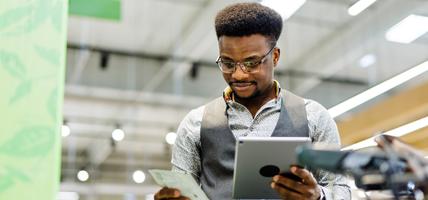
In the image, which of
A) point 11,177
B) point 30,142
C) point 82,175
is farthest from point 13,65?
point 82,175

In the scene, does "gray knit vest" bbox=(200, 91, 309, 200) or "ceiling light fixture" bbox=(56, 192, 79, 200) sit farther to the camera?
"ceiling light fixture" bbox=(56, 192, 79, 200)

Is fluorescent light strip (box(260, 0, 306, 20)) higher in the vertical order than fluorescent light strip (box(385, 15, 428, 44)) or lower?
lower

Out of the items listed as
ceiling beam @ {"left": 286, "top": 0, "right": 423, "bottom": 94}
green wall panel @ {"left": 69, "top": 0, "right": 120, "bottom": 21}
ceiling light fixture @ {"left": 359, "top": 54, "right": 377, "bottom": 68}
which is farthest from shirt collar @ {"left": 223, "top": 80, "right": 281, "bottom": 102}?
ceiling light fixture @ {"left": 359, "top": 54, "right": 377, "bottom": 68}

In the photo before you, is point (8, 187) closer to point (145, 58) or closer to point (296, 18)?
point (296, 18)

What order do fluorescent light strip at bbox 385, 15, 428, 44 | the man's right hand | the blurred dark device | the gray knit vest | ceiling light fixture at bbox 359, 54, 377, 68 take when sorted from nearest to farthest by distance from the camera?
the blurred dark device
the man's right hand
the gray knit vest
fluorescent light strip at bbox 385, 15, 428, 44
ceiling light fixture at bbox 359, 54, 377, 68

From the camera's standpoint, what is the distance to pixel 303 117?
1.88m

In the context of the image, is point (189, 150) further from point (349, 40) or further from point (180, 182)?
point (349, 40)

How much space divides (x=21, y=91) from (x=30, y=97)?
1.7 inches

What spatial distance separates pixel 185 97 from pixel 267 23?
26.3 ft

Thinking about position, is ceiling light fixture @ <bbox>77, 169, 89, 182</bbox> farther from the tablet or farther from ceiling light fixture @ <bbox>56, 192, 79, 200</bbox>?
the tablet

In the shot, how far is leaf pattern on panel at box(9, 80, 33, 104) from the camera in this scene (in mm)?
2545

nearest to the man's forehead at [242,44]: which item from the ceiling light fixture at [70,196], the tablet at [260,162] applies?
the tablet at [260,162]

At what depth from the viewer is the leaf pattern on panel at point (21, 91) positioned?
254 centimetres

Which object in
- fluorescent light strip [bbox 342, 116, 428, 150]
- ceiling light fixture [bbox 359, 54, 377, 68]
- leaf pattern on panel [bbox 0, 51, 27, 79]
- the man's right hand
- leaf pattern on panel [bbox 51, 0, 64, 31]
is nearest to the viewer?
the man's right hand
